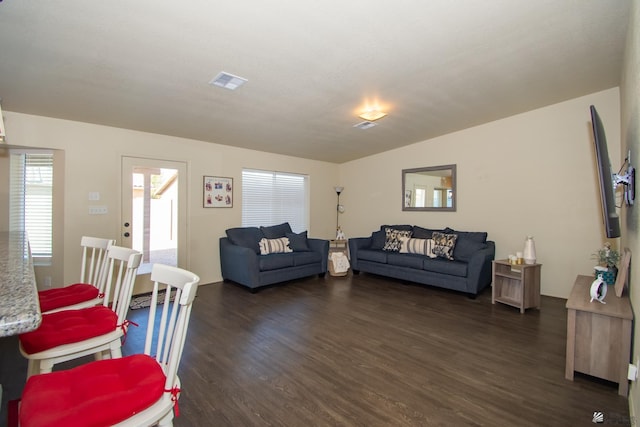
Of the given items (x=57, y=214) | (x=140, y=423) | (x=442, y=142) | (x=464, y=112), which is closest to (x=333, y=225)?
(x=442, y=142)

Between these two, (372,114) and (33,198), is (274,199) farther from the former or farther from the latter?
(33,198)

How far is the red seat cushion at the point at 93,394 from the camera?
35.5 inches

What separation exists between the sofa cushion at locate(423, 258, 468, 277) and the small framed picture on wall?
326 centimetres

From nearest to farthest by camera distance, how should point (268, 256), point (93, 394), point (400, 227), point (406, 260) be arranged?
point (93, 394)
point (268, 256)
point (406, 260)
point (400, 227)

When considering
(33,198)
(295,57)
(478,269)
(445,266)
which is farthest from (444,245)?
(33,198)

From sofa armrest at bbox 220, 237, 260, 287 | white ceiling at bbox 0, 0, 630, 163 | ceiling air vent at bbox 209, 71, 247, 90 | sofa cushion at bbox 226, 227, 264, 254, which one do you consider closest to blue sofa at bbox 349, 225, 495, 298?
sofa cushion at bbox 226, 227, 264, 254

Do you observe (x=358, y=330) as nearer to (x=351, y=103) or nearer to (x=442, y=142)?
(x=351, y=103)

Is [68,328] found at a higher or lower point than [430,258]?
higher

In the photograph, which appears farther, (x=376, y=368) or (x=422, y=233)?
(x=422, y=233)

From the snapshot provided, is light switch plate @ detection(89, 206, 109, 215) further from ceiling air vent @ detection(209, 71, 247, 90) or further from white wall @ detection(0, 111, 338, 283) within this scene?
ceiling air vent @ detection(209, 71, 247, 90)

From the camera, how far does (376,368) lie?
2.27 metres

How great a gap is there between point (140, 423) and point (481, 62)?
3.44 metres

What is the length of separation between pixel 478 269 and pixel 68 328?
13.5ft

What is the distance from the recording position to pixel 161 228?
4312 millimetres
